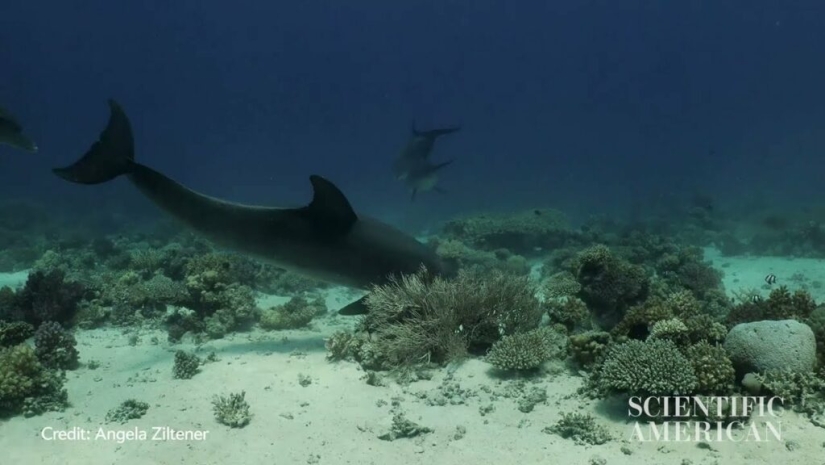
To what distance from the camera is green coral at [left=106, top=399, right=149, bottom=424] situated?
17.1ft

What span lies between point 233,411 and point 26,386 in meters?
2.44

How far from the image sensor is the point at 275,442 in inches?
190

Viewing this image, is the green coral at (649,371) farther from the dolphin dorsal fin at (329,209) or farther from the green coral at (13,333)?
the green coral at (13,333)

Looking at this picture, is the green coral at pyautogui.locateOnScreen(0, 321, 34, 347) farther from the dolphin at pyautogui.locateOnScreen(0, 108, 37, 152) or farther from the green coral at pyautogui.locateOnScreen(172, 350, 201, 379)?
the dolphin at pyautogui.locateOnScreen(0, 108, 37, 152)

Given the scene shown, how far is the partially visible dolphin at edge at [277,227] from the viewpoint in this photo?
21.8ft

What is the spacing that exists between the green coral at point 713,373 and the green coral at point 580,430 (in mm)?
1072

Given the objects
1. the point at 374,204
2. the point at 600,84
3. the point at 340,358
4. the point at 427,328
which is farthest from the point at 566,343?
the point at 600,84

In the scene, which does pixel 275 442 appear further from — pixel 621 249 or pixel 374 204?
pixel 374 204

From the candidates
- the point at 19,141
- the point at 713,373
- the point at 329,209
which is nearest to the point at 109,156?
the point at 19,141

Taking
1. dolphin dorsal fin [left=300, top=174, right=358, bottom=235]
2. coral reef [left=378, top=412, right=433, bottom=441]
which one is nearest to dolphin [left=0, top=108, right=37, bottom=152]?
dolphin dorsal fin [left=300, top=174, right=358, bottom=235]

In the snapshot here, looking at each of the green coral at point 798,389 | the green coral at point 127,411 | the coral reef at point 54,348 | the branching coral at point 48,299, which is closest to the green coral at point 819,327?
the green coral at point 798,389

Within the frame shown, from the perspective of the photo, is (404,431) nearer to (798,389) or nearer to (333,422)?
(333,422)

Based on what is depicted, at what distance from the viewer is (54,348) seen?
6.66 m

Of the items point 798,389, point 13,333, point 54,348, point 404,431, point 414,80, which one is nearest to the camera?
point 798,389
